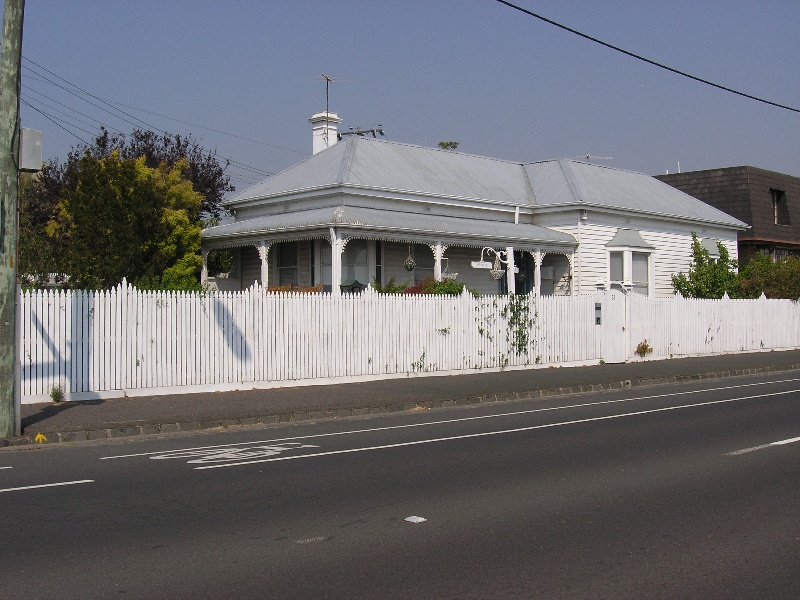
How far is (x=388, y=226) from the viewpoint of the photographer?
2434 centimetres

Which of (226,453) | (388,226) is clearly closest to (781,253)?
(388,226)

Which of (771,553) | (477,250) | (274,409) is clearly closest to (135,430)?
(274,409)

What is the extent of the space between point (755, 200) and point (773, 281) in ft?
31.3

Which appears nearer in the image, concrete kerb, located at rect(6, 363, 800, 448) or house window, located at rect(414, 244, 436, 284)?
concrete kerb, located at rect(6, 363, 800, 448)

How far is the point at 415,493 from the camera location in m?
8.38

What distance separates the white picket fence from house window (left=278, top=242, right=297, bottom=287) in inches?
328

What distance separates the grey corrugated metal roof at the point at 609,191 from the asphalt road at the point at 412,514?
66.3 feet

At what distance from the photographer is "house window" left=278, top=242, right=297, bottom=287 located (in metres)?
28.2

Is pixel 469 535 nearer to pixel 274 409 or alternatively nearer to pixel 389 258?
pixel 274 409

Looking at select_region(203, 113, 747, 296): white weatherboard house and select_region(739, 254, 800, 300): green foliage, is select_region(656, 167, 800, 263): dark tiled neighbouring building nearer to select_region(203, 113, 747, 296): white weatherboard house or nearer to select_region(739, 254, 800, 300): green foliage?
select_region(203, 113, 747, 296): white weatherboard house

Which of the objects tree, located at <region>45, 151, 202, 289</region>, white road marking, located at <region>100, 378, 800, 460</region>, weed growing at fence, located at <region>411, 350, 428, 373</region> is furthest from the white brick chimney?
white road marking, located at <region>100, 378, 800, 460</region>

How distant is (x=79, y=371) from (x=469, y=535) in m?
10.5

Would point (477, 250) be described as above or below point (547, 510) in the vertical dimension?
above

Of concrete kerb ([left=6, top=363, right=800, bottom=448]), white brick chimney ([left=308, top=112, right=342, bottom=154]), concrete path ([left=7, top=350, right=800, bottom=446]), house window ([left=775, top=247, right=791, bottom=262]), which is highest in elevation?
white brick chimney ([left=308, top=112, right=342, bottom=154])
